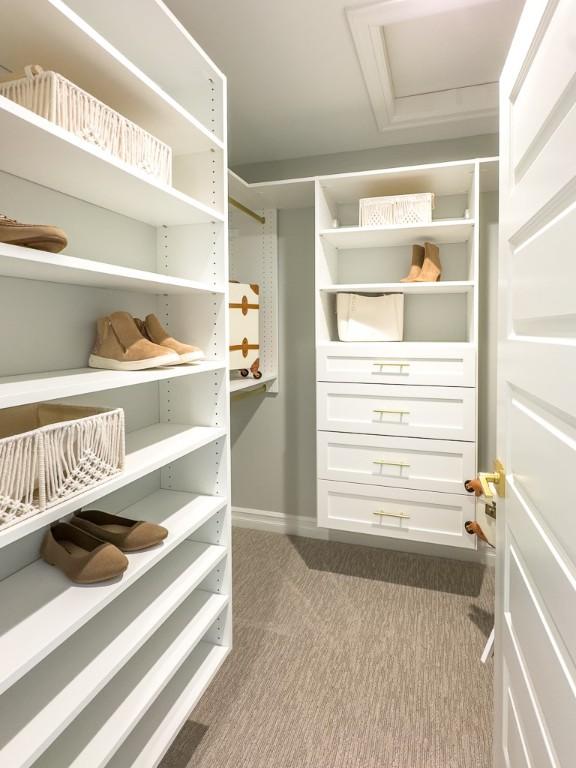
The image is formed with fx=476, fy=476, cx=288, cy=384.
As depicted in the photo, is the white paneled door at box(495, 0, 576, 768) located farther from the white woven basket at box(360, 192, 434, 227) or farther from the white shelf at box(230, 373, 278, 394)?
the white shelf at box(230, 373, 278, 394)

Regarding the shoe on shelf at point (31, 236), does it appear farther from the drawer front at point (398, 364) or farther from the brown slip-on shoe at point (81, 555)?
the drawer front at point (398, 364)

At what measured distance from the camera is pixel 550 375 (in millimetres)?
749

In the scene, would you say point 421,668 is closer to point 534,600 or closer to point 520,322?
point 534,600

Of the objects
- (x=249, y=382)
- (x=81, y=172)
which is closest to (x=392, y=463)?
(x=249, y=382)

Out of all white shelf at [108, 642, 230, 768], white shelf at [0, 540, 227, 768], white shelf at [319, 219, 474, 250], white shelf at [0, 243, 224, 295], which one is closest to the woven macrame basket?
white shelf at [0, 243, 224, 295]

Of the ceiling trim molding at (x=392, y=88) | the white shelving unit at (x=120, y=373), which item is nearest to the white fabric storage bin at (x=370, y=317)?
the ceiling trim molding at (x=392, y=88)

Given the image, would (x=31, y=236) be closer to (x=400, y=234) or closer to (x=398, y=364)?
(x=398, y=364)

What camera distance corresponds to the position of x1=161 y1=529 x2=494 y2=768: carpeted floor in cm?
146

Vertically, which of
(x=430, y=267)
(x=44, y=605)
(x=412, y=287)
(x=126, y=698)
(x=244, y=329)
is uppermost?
(x=430, y=267)

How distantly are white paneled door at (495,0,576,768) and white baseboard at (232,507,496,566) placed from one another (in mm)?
1551

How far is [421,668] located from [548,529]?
1340 millimetres

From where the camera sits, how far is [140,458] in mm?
1304

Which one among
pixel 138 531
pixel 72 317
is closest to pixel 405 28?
pixel 72 317

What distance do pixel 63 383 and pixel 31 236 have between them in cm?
31
